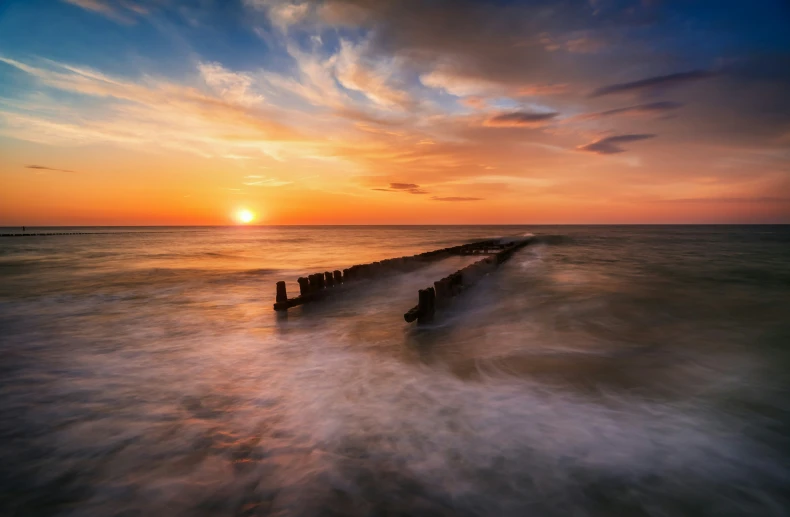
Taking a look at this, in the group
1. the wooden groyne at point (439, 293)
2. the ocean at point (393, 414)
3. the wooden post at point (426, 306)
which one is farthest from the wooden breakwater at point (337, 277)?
the wooden post at point (426, 306)

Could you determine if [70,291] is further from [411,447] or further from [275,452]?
[411,447]

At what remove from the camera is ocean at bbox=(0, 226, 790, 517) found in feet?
14.3

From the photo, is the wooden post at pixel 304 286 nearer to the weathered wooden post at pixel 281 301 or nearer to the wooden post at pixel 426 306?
the weathered wooden post at pixel 281 301

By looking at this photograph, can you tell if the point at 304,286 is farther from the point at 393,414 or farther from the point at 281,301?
the point at 393,414

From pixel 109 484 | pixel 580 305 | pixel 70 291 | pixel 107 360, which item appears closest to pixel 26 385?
pixel 107 360

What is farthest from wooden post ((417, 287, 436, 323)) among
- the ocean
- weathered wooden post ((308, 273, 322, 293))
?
weathered wooden post ((308, 273, 322, 293))

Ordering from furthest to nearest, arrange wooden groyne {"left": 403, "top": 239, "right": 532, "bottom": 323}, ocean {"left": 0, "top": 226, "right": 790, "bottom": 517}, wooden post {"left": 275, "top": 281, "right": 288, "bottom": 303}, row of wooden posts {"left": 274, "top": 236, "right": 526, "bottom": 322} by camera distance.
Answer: wooden post {"left": 275, "top": 281, "right": 288, "bottom": 303}, row of wooden posts {"left": 274, "top": 236, "right": 526, "bottom": 322}, wooden groyne {"left": 403, "top": 239, "right": 532, "bottom": 323}, ocean {"left": 0, "top": 226, "right": 790, "bottom": 517}

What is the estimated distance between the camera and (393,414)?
6223mm

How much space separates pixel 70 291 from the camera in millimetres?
19109

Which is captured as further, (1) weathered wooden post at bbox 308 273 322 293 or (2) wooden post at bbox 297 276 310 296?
(1) weathered wooden post at bbox 308 273 322 293

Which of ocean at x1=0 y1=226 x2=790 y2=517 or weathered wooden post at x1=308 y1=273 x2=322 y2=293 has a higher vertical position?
weathered wooden post at x1=308 y1=273 x2=322 y2=293

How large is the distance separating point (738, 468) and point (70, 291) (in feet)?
81.4

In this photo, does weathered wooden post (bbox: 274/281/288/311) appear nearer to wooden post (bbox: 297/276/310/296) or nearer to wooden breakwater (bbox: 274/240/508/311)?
wooden breakwater (bbox: 274/240/508/311)

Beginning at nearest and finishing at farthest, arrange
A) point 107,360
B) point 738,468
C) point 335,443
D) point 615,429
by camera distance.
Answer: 1. point 738,468
2. point 335,443
3. point 615,429
4. point 107,360
